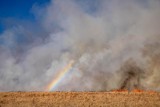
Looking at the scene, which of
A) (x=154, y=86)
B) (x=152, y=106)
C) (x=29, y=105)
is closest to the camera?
(x=152, y=106)

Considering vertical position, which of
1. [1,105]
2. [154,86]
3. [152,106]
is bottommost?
[152,106]

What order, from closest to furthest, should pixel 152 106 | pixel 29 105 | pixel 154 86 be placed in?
pixel 152 106 < pixel 29 105 < pixel 154 86

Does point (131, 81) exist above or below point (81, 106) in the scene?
above

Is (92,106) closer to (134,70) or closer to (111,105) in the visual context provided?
(111,105)

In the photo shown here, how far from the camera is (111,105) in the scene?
70.6 ft

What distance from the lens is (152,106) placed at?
68.7 feet

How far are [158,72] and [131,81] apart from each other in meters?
5.77

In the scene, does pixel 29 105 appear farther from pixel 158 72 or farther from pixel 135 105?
pixel 158 72

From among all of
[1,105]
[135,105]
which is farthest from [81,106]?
[1,105]

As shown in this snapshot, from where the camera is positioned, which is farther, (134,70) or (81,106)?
(134,70)

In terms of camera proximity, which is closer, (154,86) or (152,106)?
(152,106)

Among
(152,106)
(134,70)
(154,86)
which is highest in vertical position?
(134,70)

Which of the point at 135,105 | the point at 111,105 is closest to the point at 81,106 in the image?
the point at 111,105

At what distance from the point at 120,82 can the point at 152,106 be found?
32.7 m
